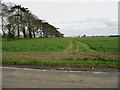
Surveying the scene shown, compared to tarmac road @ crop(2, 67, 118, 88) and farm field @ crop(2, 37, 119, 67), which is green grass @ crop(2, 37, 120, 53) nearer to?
farm field @ crop(2, 37, 119, 67)

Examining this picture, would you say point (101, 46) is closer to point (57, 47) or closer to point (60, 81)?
point (57, 47)

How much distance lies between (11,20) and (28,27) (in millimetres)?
18778

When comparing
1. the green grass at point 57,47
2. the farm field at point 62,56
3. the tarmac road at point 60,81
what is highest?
the green grass at point 57,47

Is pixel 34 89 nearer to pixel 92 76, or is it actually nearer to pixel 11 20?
pixel 92 76

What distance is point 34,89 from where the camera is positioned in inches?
212

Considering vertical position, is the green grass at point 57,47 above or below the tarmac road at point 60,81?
above

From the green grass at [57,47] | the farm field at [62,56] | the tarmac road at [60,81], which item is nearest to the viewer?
the tarmac road at [60,81]

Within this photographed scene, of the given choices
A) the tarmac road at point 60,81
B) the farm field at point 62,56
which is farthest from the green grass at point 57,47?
the tarmac road at point 60,81

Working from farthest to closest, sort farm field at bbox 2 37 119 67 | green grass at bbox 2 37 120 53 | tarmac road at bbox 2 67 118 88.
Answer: green grass at bbox 2 37 120 53 < farm field at bbox 2 37 119 67 < tarmac road at bbox 2 67 118 88

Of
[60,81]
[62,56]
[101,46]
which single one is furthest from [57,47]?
[60,81]

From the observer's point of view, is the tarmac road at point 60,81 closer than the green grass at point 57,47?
Yes

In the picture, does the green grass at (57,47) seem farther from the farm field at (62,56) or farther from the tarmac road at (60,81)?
the tarmac road at (60,81)

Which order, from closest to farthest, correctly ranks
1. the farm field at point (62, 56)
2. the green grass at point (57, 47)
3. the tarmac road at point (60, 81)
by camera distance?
the tarmac road at point (60, 81) → the farm field at point (62, 56) → the green grass at point (57, 47)

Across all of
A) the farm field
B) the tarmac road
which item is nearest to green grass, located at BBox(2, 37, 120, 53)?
the farm field
